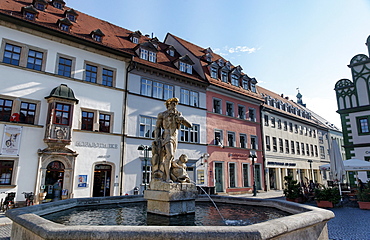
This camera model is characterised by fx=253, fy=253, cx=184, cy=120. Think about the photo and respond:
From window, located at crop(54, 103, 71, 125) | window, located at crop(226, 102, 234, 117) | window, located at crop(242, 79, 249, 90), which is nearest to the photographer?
window, located at crop(54, 103, 71, 125)

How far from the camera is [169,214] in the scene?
6570 mm

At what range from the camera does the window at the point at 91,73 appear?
1955cm

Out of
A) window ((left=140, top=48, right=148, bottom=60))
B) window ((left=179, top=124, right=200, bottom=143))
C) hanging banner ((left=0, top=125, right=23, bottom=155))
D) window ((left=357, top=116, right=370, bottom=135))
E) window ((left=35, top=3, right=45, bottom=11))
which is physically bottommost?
hanging banner ((left=0, top=125, right=23, bottom=155))

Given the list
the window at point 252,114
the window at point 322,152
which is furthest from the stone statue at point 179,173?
the window at point 322,152

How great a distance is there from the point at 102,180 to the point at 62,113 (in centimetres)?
568

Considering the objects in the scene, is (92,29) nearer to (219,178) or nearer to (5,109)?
(5,109)

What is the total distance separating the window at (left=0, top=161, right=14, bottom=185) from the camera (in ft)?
49.7

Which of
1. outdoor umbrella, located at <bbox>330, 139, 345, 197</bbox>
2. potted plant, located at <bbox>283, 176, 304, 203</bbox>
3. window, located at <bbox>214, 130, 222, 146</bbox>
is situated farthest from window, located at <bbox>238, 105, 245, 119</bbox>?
potted plant, located at <bbox>283, 176, 304, 203</bbox>

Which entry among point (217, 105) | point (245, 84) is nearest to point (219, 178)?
point (217, 105)

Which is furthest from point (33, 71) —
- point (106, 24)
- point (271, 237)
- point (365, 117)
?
point (365, 117)

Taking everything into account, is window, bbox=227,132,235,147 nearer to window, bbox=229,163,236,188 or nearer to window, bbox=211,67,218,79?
window, bbox=229,163,236,188

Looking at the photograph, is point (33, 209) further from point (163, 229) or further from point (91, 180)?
point (91, 180)

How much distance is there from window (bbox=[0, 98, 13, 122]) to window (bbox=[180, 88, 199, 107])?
46.0ft

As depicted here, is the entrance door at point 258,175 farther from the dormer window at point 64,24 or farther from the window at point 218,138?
the dormer window at point 64,24
